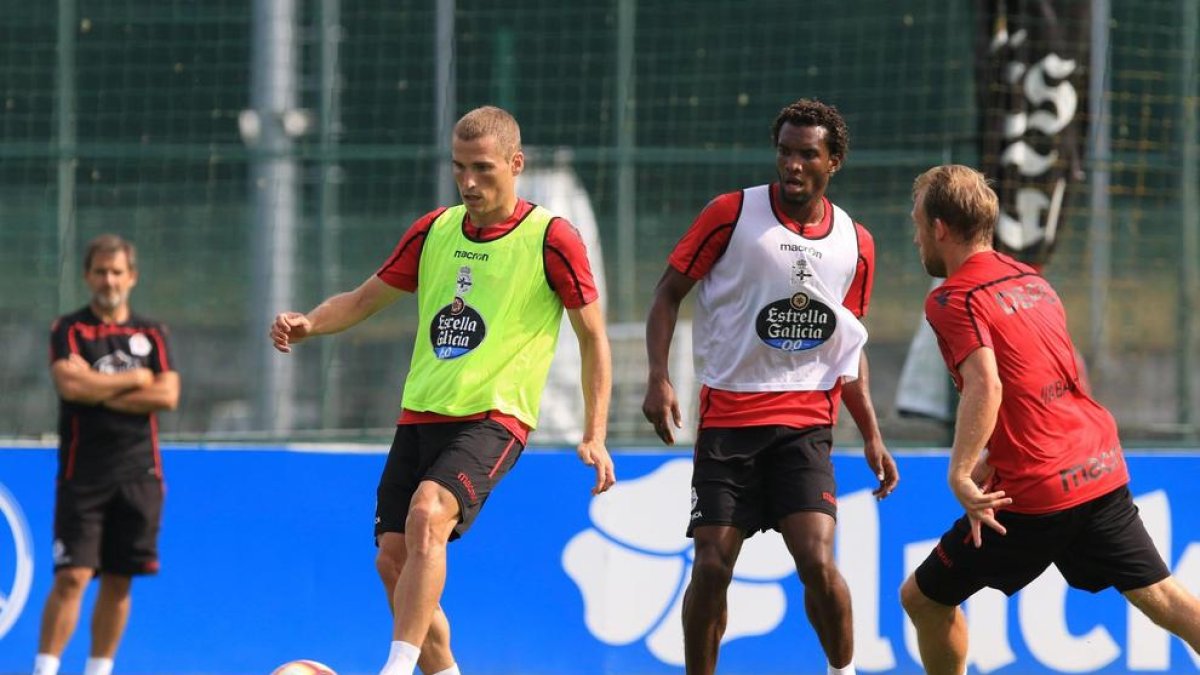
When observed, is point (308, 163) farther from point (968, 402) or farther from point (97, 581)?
point (968, 402)

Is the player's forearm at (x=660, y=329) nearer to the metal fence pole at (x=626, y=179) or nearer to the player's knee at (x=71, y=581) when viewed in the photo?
the player's knee at (x=71, y=581)

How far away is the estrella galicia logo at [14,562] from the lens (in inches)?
321

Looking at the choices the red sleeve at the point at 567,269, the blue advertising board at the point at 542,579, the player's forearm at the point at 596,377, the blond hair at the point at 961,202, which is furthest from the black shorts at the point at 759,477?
the blue advertising board at the point at 542,579

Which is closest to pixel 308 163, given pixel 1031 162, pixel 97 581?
pixel 97 581

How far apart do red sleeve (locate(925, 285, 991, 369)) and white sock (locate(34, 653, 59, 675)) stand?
3.81m

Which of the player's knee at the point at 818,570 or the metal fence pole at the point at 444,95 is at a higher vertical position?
the metal fence pole at the point at 444,95

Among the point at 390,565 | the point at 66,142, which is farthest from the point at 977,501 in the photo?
the point at 66,142

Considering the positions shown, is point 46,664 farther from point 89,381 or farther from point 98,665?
point 89,381

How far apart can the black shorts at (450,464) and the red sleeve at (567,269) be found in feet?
1.61

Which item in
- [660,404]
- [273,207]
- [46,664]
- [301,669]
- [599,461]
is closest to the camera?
[301,669]

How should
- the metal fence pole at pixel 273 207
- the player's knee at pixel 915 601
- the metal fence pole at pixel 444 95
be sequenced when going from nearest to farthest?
→ the player's knee at pixel 915 601 → the metal fence pole at pixel 273 207 → the metal fence pole at pixel 444 95

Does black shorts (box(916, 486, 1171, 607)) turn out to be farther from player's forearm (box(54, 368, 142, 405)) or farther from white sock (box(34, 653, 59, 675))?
white sock (box(34, 653, 59, 675))

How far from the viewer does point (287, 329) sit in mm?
6160

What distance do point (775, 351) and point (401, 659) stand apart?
170cm
